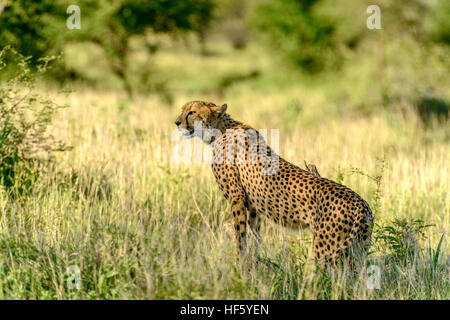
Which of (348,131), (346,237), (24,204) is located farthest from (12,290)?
(348,131)

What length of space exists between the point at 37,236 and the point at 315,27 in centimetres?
1623

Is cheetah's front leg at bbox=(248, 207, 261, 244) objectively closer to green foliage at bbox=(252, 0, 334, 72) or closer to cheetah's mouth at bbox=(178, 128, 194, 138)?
cheetah's mouth at bbox=(178, 128, 194, 138)

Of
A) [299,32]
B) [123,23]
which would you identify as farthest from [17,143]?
[299,32]

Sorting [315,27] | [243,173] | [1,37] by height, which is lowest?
[243,173]

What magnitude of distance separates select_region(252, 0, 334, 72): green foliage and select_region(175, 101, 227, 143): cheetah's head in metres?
15.3

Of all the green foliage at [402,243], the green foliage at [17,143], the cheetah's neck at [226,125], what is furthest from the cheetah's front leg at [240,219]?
the green foliage at [17,143]

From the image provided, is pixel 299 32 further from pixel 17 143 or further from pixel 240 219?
pixel 240 219

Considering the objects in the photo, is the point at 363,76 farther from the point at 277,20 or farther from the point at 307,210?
the point at 307,210

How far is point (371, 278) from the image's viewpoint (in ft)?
12.4

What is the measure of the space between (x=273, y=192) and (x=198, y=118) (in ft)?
2.77

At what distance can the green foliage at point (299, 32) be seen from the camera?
763 inches

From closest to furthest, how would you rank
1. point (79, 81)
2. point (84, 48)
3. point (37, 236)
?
point (37, 236) < point (84, 48) < point (79, 81)

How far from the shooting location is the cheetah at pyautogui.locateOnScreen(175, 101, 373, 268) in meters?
3.72
